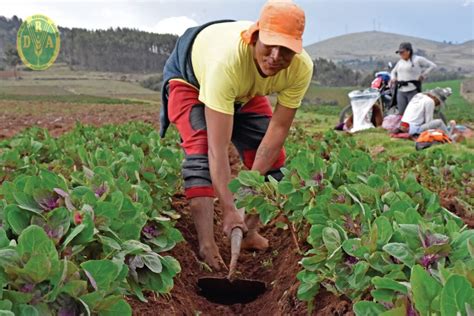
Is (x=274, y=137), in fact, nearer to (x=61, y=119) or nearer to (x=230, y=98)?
(x=230, y=98)

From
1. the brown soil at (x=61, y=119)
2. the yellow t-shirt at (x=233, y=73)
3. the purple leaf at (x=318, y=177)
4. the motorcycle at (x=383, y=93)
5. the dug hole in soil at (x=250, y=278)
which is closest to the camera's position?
the dug hole in soil at (x=250, y=278)

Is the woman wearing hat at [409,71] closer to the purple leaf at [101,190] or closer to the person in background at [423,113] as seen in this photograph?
the person in background at [423,113]

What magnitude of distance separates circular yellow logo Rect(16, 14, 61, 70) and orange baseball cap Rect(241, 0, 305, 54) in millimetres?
24189

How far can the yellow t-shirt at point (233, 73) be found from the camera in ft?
11.8

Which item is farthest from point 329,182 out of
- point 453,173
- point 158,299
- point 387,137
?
point 387,137

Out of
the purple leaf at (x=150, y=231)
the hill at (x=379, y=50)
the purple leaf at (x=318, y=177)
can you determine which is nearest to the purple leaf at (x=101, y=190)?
the purple leaf at (x=150, y=231)

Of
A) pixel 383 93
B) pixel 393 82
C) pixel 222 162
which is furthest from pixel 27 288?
pixel 383 93

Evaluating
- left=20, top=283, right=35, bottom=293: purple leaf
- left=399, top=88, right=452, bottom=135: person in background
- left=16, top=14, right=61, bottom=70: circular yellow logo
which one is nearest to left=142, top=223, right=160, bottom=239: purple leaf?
left=20, top=283, right=35, bottom=293: purple leaf

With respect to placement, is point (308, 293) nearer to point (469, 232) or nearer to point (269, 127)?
point (469, 232)

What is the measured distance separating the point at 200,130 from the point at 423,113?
6918 millimetres

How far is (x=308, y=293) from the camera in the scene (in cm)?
270

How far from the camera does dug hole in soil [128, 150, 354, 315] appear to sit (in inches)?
111

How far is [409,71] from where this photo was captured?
11312 millimetres

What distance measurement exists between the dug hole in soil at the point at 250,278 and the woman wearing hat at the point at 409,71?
7246 millimetres
